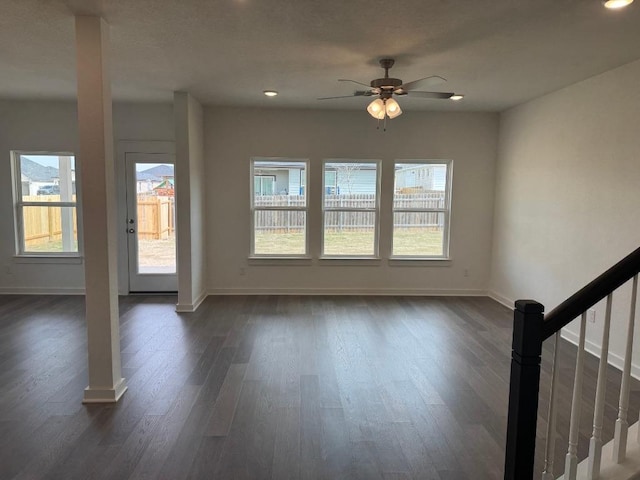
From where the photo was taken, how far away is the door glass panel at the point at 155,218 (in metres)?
5.99

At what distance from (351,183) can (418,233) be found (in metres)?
1.30

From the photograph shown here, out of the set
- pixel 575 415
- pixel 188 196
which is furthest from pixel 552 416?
pixel 188 196

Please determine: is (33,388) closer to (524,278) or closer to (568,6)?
(568,6)

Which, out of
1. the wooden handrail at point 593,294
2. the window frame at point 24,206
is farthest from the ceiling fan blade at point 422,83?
the window frame at point 24,206

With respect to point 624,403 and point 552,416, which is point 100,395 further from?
point 624,403

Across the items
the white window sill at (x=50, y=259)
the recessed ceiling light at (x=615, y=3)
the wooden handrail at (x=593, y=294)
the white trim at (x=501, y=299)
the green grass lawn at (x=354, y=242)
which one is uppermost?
the recessed ceiling light at (x=615, y=3)

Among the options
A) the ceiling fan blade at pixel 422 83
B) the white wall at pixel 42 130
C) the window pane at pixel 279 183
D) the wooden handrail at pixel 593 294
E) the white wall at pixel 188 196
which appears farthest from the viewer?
the window pane at pixel 279 183

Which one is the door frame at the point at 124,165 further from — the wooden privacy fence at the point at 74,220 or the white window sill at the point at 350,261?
the white window sill at the point at 350,261

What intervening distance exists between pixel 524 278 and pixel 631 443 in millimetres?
3794

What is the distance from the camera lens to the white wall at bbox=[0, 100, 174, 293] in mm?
5773

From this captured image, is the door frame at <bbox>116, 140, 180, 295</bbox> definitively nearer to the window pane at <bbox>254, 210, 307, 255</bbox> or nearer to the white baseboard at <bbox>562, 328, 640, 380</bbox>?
the window pane at <bbox>254, 210, 307, 255</bbox>

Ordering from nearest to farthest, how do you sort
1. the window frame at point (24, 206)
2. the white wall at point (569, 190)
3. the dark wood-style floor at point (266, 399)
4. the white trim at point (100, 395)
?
1. the dark wood-style floor at point (266, 399)
2. the white trim at point (100, 395)
3. the white wall at point (569, 190)
4. the window frame at point (24, 206)

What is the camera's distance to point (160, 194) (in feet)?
19.8

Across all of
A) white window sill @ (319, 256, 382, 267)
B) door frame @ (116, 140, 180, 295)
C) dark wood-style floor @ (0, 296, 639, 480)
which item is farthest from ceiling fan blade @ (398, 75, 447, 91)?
door frame @ (116, 140, 180, 295)
